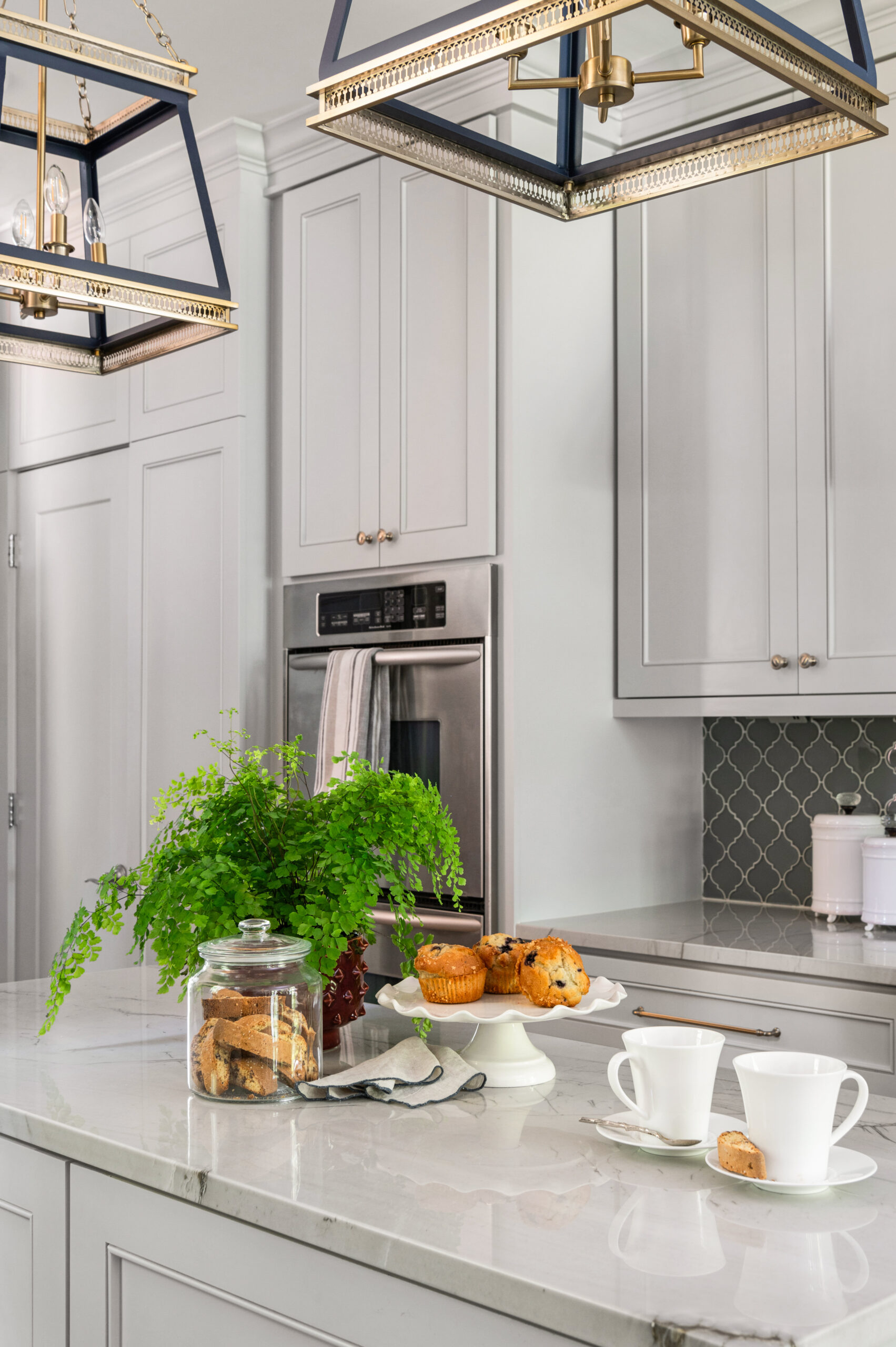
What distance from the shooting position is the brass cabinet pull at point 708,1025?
2.31 metres

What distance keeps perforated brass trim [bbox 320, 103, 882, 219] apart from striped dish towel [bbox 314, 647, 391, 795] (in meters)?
1.46

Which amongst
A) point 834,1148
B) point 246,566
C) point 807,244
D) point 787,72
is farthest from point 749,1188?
point 246,566

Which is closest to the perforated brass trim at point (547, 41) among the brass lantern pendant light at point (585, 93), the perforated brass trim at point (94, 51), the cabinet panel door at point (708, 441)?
the brass lantern pendant light at point (585, 93)

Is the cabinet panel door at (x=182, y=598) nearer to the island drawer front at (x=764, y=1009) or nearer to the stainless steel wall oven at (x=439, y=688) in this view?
the stainless steel wall oven at (x=439, y=688)

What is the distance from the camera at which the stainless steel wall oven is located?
2740 millimetres

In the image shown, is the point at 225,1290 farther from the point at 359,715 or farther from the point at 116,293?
the point at 359,715

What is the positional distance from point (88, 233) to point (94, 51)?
0.28 meters

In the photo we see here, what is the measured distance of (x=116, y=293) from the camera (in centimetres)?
183

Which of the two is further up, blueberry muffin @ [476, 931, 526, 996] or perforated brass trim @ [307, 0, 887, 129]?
perforated brass trim @ [307, 0, 887, 129]

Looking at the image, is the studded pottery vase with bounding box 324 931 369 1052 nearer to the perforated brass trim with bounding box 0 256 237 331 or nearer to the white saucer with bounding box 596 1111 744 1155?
the white saucer with bounding box 596 1111 744 1155

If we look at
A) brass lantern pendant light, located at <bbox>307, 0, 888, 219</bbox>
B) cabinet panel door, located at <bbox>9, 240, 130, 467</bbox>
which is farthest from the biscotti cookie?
cabinet panel door, located at <bbox>9, 240, 130, 467</bbox>

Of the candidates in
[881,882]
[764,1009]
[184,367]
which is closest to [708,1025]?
[764,1009]

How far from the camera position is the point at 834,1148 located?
1135 millimetres

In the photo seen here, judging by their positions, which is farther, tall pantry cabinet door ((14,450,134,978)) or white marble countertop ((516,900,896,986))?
tall pantry cabinet door ((14,450,134,978))
